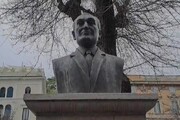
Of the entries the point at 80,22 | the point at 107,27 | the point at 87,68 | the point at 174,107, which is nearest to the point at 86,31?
the point at 80,22

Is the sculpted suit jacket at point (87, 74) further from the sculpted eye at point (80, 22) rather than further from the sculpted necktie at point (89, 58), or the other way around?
the sculpted eye at point (80, 22)

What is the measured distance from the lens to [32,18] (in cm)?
723

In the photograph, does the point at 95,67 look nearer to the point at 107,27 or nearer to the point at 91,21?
the point at 91,21

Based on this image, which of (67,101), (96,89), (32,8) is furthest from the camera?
(32,8)

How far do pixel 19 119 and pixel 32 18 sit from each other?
20509 millimetres

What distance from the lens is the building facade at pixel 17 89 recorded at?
26109mm

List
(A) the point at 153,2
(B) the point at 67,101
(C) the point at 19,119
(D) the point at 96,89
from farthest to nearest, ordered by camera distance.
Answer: (C) the point at 19,119 < (A) the point at 153,2 < (D) the point at 96,89 < (B) the point at 67,101

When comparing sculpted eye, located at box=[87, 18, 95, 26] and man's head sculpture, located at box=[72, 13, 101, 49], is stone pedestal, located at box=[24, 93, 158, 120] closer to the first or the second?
man's head sculpture, located at box=[72, 13, 101, 49]

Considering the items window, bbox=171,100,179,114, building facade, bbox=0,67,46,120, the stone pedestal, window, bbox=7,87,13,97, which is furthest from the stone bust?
window, bbox=7,87,13,97

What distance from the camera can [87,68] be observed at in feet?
9.36

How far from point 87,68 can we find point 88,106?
59 cm

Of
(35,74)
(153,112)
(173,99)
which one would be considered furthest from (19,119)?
(173,99)

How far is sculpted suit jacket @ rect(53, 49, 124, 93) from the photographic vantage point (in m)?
2.77

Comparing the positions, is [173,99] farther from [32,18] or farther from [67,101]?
[67,101]
